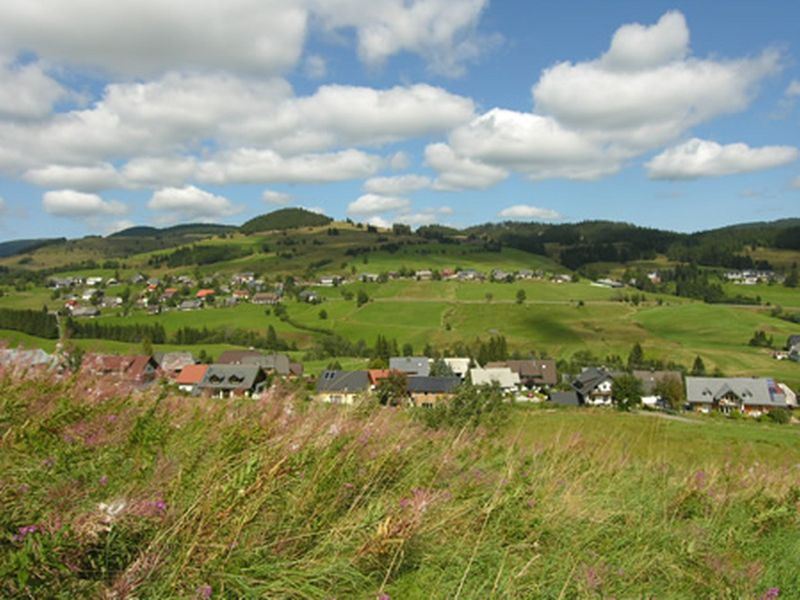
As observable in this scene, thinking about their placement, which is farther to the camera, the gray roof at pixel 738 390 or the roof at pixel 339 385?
the gray roof at pixel 738 390

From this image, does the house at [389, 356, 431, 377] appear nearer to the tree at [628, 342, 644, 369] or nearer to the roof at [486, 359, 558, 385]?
the roof at [486, 359, 558, 385]

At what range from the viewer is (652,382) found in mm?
87875

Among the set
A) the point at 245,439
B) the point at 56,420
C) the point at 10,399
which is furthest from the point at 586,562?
the point at 10,399

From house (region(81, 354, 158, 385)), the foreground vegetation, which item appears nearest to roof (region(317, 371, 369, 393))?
the foreground vegetation

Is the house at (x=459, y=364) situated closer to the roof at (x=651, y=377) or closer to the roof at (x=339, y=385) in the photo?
the roof at (x=651, y=377)

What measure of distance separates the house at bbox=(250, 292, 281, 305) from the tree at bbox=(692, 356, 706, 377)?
350ft

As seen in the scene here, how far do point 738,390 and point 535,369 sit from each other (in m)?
32.5

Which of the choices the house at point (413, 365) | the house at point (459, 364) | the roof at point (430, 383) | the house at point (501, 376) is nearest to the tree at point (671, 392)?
the house at point (501, 376)

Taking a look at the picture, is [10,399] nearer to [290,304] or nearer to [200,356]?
[200,356]

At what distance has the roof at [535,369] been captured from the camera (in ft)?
323

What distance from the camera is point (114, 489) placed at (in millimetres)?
3803

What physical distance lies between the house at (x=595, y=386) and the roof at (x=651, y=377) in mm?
4859

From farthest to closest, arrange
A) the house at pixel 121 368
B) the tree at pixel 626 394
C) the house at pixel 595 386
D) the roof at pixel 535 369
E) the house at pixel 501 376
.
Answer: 1. the roof at pixel 535 369
2. the house at pixel 501 376
3. the house at pixel 595 386
4. the tree at pixel 626 394
5. the house at pixel 121 368

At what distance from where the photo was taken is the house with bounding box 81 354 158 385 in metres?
7.08
